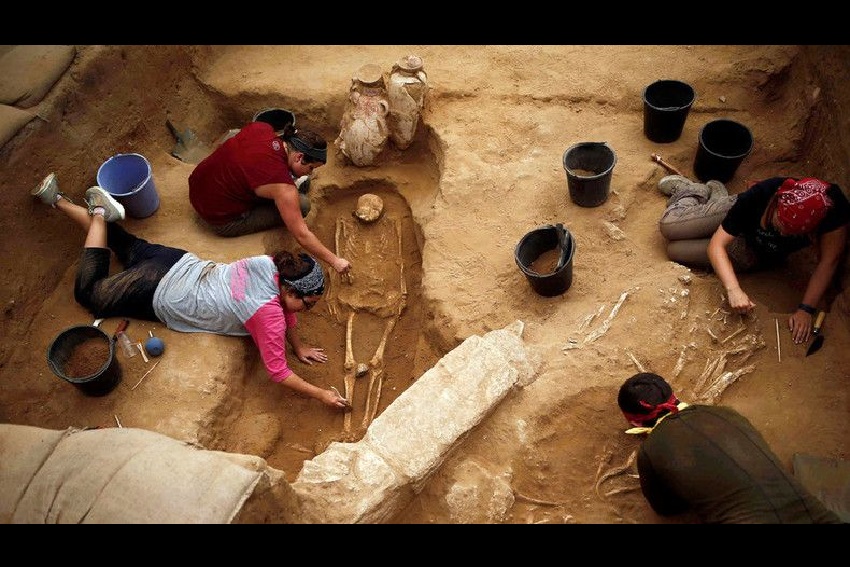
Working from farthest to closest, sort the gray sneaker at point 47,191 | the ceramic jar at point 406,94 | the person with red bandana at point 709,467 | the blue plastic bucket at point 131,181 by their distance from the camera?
the ceramic jar at point 406,94
the blue plastic bucket at point 131,181
the gray sneaker at point 47,191
the person with red bandana at point 709,467

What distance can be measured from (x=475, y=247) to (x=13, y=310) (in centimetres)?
321

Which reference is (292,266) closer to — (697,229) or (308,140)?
(308,140)

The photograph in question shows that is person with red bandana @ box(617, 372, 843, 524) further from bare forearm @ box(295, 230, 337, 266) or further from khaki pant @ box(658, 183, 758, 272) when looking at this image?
bare forearm @ box(295, 230, 337, 266)

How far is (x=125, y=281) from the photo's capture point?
426cm

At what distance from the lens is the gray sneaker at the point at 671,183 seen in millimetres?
4652

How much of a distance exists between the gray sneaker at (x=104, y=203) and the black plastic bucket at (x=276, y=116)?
151 cm

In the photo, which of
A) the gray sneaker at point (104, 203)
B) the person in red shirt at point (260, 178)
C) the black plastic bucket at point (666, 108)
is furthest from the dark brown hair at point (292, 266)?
the black plastic bucket at point (666, 108)

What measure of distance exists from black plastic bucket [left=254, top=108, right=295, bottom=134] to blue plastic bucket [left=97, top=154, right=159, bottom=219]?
1.08 meters

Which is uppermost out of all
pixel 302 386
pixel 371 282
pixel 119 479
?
pixel 119 479

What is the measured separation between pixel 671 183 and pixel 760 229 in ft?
3.24

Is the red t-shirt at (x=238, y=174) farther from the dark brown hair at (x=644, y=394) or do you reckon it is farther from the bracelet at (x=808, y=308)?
the bracelet at (x=808, y=308)

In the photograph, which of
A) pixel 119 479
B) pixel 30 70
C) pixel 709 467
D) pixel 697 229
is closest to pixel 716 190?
pixel 697 229

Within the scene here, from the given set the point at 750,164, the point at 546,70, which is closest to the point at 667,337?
the point at 750,164

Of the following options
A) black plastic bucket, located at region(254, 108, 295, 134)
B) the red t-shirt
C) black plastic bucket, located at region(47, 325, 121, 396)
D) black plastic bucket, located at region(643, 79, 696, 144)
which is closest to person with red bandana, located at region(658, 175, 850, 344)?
black plastic bucket, located at region(643, 79, 696, 144)
